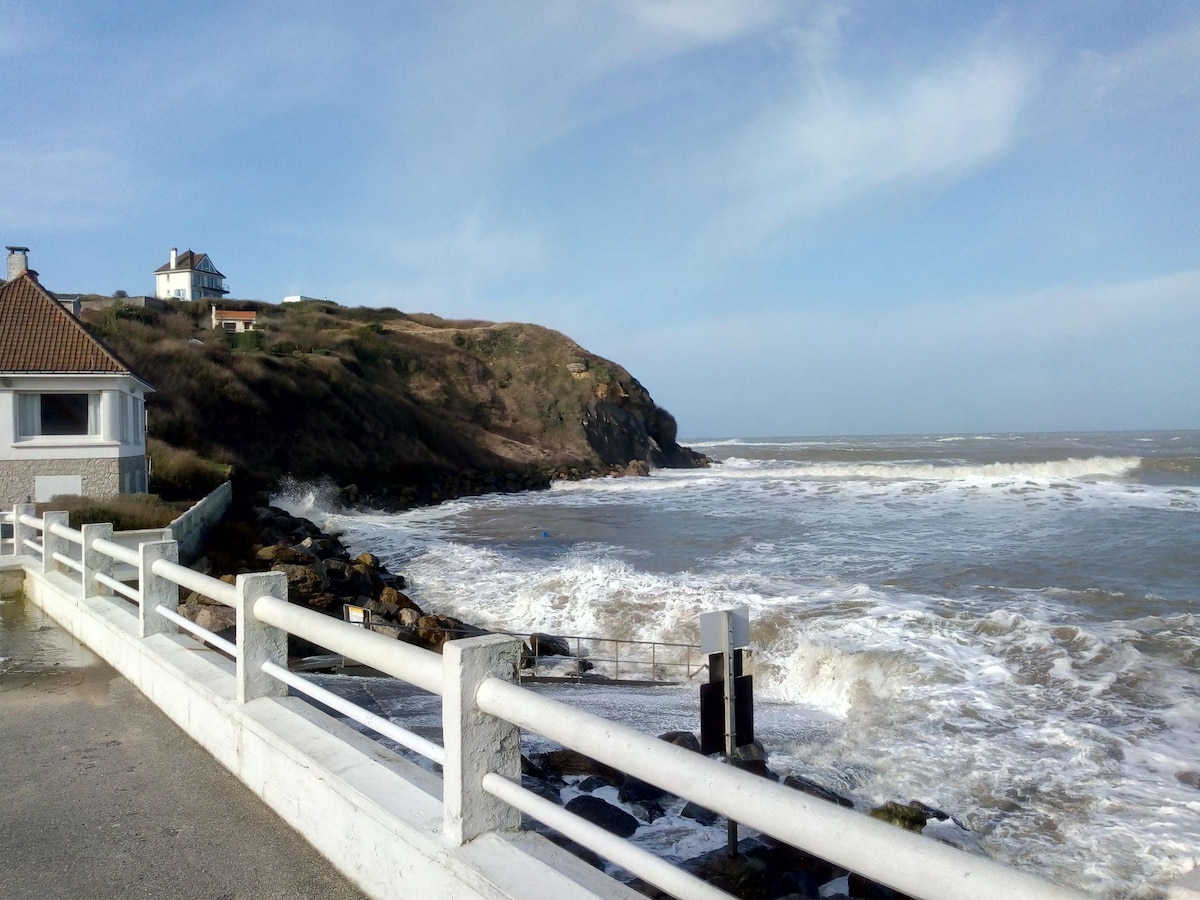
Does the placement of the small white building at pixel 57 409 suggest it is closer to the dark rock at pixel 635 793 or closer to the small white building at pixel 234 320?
the dark rock at pixel 635 793

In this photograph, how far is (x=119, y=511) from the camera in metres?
17.0

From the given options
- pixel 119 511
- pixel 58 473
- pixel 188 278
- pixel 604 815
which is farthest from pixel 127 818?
pixel 188 278

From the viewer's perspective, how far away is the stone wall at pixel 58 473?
2022 centimetres

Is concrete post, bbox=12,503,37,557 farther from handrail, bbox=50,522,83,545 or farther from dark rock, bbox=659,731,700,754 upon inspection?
dark rock, bbox=659,731,700,754

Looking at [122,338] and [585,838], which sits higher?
[122,338]

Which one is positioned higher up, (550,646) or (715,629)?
→ (715,629)

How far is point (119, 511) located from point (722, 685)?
47.8 ft

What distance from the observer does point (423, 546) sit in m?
26.2

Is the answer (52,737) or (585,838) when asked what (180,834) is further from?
(585,838)

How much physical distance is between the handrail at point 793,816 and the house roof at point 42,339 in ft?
73.7

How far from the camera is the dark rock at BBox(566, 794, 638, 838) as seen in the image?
567 cm

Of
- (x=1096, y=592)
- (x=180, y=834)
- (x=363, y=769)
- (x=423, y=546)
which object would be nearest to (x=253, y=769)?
(x=180, y=834)

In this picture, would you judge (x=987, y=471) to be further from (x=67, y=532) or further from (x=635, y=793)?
(x=67, y=532)

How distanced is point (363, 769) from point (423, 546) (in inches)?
902
